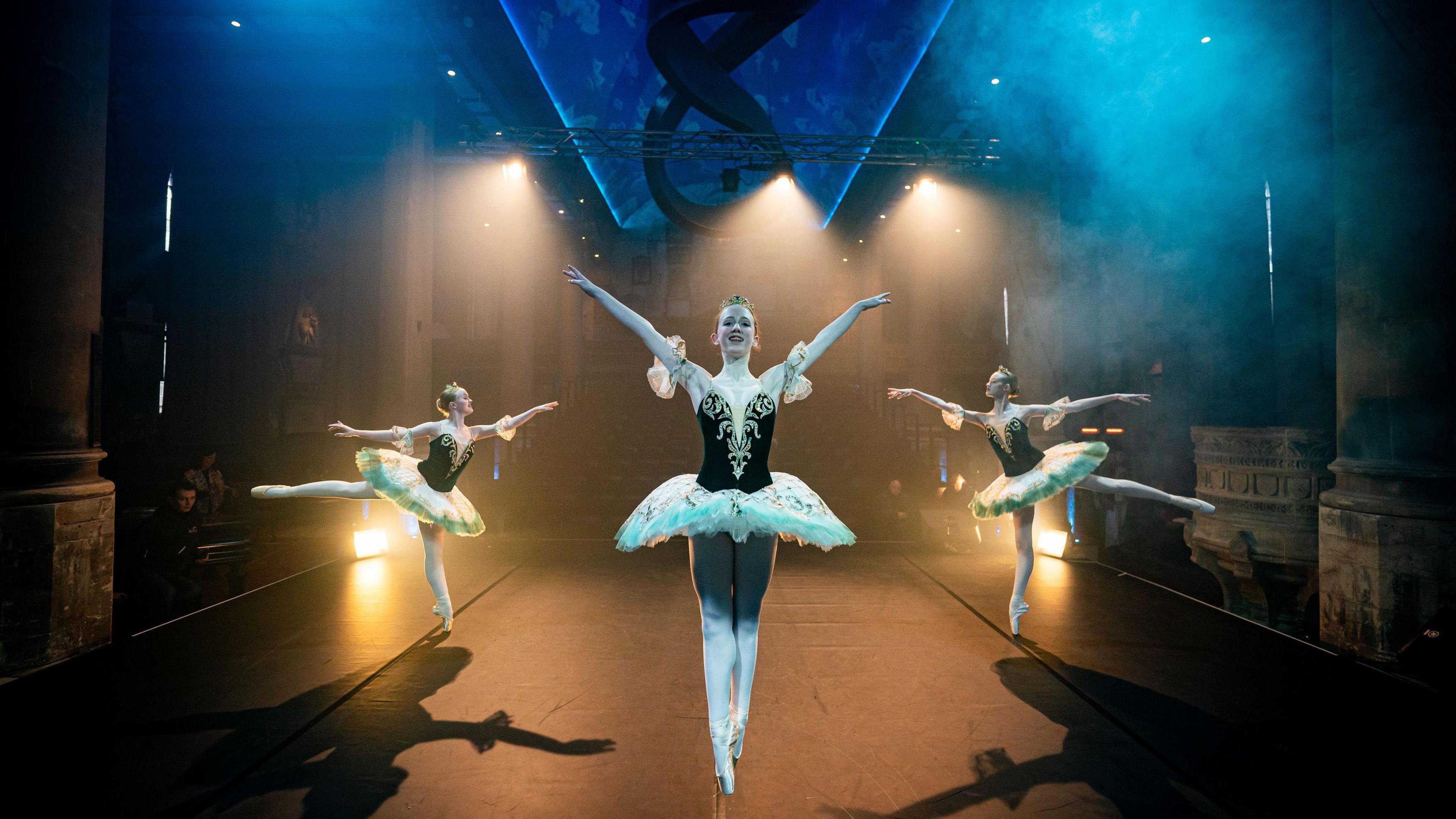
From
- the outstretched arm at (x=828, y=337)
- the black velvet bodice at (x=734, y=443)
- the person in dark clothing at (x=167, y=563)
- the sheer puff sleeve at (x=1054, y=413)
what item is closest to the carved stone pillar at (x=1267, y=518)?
the sheer puff sleeve at (x=1054, y=413)

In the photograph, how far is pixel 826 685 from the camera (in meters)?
3.37

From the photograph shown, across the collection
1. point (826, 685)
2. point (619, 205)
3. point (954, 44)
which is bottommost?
point (826, 685)

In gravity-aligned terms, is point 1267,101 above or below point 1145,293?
above

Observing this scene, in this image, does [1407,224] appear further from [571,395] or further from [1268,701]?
[571,395]

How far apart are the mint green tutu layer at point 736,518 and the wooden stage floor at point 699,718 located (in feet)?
3.18

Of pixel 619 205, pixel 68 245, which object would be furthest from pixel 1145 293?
pixel 619 205

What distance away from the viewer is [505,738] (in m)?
2.77

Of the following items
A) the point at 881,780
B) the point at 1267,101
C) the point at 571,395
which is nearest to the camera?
the point at 881,780

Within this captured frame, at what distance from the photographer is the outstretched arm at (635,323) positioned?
2469 millimetres

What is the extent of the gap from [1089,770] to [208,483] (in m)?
7.84

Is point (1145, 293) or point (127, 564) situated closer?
point (127, 564)

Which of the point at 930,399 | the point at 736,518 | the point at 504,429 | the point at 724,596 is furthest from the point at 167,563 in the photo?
the point at 930,399

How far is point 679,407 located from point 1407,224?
12279 mm

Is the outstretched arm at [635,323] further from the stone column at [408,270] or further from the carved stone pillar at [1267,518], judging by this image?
the stone column at [408,270]
